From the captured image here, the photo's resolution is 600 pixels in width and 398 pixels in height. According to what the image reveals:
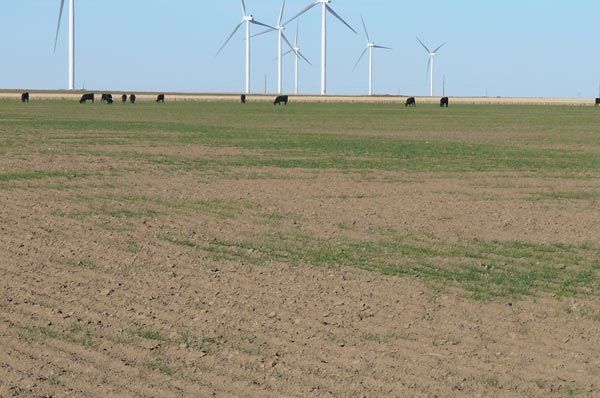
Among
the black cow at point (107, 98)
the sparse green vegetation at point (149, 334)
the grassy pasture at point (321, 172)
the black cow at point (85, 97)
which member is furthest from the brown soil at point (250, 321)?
the black cow at point (107, 98)

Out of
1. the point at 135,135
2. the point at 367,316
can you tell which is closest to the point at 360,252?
the point at 367,316

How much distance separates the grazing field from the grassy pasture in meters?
0.08

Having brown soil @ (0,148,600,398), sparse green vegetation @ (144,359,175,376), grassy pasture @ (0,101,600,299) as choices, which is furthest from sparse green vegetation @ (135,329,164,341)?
grassy pasture @ (0,101,600,299)

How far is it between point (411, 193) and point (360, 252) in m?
7.68

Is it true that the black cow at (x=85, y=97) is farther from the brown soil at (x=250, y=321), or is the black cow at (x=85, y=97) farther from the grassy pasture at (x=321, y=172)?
the brown soil at (x=250, y=321)

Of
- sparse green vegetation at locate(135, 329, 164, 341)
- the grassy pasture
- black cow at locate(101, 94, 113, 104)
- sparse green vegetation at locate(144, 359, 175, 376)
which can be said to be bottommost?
sparse green vegetation at locate(144, 359, 175, 376)

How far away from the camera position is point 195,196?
21.1 m

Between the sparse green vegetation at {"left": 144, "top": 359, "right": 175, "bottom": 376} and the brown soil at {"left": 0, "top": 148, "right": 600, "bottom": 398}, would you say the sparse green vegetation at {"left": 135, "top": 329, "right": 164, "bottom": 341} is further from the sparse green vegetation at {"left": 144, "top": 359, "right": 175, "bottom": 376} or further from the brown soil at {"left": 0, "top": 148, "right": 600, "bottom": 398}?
the sparse green vegetation at {"left": 144, "top": 359, "right": 175, "bottom": 376}

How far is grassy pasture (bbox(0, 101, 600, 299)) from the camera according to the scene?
563 inches

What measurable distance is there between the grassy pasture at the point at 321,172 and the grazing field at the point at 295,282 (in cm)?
8

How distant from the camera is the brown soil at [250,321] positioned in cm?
892

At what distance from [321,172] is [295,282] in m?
14.6

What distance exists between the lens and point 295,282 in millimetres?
12836

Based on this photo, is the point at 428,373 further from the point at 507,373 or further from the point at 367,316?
the point at 367,316
